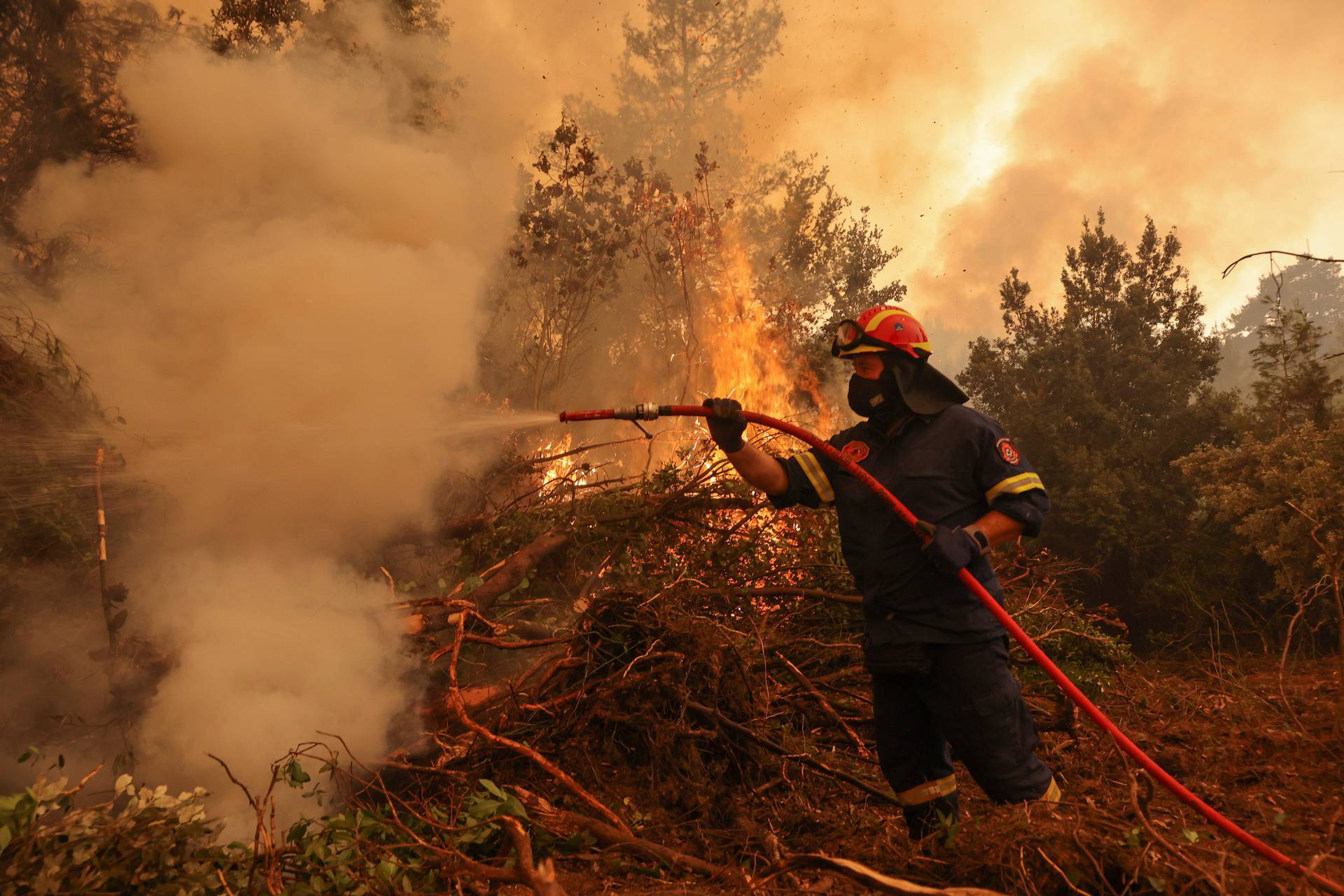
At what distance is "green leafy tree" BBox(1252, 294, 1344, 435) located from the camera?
14445 mm

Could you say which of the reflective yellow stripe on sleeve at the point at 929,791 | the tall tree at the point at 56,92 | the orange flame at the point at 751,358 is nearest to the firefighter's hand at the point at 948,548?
the reflective yellow stripe on sleeve at the point at 929,791

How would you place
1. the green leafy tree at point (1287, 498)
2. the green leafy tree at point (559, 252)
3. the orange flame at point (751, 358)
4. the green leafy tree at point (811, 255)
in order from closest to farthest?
the green leafy tree at point (1287, 498) → the green leafy tree at point (559, 252) → the orange flame at point (751, 358) → the green leafy tree at point (811, 255)

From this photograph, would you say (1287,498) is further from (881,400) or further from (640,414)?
(640,414)

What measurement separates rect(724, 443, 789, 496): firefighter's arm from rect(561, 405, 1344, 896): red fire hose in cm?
15

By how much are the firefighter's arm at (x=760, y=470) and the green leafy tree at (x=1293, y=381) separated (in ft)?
49.3

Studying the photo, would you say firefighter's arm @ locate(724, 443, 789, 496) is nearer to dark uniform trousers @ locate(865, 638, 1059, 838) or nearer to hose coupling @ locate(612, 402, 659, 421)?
hose coupling @ locate(612, 402, 659, 421)

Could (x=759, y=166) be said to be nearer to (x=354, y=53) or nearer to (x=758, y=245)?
(x=758, y=245)

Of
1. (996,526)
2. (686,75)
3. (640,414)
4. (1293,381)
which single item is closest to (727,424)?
(640,414)

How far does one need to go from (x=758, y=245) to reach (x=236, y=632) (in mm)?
14746

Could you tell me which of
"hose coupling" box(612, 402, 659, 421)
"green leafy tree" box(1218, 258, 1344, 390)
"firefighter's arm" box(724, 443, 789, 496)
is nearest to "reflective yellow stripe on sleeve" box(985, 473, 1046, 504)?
"firefighter's arm" box(724, 443, 789, 496)

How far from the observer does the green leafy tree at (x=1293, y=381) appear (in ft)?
47.4

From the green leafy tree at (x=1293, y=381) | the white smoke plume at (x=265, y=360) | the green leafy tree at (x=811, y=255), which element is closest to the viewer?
the white smoke plume at (x=265, y=360)

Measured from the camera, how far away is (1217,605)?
1466 centimetres

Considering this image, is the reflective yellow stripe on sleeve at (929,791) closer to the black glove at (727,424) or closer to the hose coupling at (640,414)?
the black glove at (727,424)
